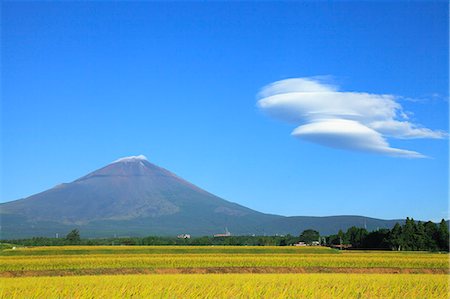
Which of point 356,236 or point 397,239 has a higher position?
point 356,236

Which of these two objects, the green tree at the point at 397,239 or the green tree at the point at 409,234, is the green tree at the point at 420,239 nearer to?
the green tree at the point at 409,234

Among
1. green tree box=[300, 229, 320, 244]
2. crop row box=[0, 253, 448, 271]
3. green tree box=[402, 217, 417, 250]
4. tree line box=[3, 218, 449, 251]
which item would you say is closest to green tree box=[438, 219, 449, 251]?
tree line box=[3, 218, 449, 251]

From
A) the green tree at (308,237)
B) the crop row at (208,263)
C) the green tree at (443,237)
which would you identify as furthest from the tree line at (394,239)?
the crop row at (208,263)

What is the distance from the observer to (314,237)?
15675 cm

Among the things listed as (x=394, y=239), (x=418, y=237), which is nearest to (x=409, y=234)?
(x=418, y=237)

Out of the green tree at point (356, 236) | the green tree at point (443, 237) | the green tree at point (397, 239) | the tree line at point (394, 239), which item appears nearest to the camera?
the green tree at point (443, 237)

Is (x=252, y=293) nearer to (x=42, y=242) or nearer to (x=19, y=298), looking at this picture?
(x=19, y=298)

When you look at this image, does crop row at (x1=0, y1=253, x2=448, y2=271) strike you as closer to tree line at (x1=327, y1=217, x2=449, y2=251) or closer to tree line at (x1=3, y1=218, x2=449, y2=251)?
tree line at (x1=327, y1=217, x2=449, y2=251)

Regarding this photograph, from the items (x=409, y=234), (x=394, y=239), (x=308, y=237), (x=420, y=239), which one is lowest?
(x=308, y=237)

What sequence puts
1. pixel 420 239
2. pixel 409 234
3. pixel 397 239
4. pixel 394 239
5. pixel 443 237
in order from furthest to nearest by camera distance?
pixel 394 239 → pixel 397 239 → pixel 409 234 → pixel 420 239 → pixel 443 237

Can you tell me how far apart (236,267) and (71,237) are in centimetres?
7629

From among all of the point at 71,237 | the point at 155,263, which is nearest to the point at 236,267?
the point at 155,263

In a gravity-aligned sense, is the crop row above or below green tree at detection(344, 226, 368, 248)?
below

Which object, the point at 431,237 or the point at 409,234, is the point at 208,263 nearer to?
the point at 409,234
